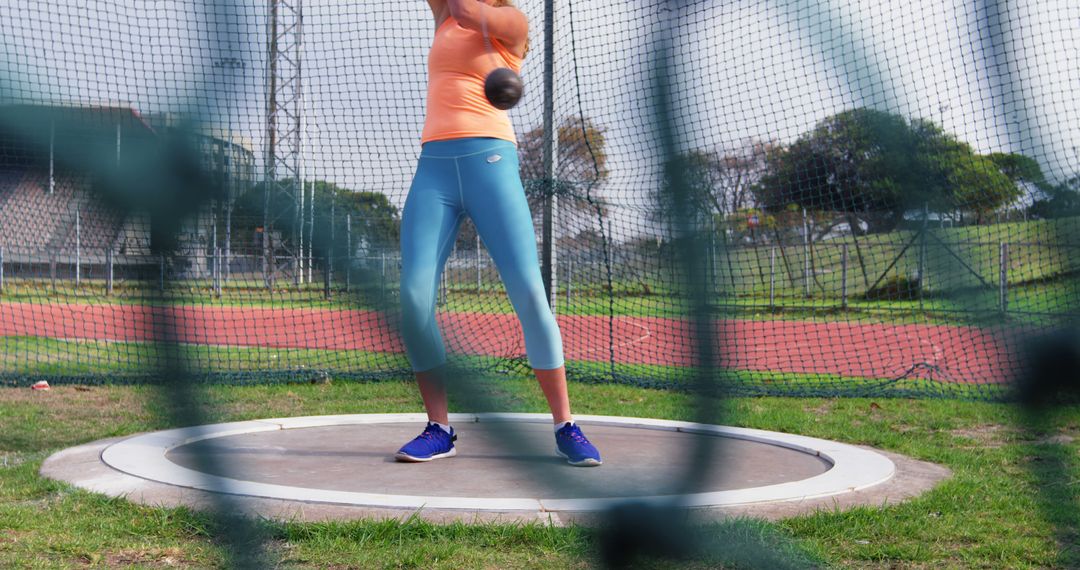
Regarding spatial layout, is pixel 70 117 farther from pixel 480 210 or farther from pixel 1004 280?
pixel 480 210

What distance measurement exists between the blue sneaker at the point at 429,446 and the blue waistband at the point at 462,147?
1420mm

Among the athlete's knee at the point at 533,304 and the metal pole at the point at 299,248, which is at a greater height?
the metal pole at the point at 299,248

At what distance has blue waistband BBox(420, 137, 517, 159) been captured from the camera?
5.63ft

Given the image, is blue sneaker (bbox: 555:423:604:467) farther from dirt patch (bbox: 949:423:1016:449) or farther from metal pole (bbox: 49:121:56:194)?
dirt patch (bbox: 949:423:1016:449)

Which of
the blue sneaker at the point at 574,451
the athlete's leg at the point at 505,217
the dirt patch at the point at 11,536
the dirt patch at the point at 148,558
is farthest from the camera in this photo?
the dirt patch at the point at 11,536

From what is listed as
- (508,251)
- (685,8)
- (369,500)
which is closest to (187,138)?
(685,8)

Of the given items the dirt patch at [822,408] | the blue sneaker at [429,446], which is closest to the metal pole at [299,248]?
the blue sneaker at [429,446]

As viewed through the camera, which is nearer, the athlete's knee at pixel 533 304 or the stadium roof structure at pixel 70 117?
the stadium roof structure at pixel 70 117

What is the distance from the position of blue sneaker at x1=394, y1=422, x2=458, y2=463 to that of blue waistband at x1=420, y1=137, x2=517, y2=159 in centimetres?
142

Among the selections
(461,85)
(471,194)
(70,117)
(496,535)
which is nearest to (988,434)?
(496,535)

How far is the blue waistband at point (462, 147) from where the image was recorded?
5.63ft

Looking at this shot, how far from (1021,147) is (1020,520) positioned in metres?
2.39

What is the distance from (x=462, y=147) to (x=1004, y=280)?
1.12m

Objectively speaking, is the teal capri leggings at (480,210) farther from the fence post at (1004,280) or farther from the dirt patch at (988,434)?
the dirt patch at (988,434)
